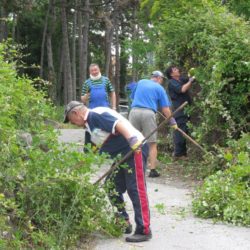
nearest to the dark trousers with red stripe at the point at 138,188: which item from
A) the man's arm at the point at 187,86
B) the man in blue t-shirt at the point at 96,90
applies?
the man in blue t-shirt at the point at 96,90

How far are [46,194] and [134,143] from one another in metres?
0.99

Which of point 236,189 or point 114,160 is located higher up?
point 114,160

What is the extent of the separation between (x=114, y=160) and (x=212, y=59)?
4.61m

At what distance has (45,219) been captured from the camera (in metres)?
5.53

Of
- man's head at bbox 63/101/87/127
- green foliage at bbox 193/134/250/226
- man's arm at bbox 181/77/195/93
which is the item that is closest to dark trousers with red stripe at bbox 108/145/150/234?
man's head at bbox 63/101/87/127

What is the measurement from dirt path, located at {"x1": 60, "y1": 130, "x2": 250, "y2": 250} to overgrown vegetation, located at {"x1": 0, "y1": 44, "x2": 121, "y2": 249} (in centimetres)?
35

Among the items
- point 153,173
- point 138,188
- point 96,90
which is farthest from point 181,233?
point 96,90

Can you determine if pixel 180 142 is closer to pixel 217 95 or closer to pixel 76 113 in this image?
pixel 217 95

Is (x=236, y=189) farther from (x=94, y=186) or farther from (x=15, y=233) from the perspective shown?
(x=15, y=233)

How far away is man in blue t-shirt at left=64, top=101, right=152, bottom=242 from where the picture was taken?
598 cm

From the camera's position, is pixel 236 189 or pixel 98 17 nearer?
pixel 236 189

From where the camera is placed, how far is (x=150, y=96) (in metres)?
10.0

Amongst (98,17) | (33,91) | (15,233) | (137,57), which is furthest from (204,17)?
(98,17)

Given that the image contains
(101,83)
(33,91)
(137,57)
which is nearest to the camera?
(33,91)
